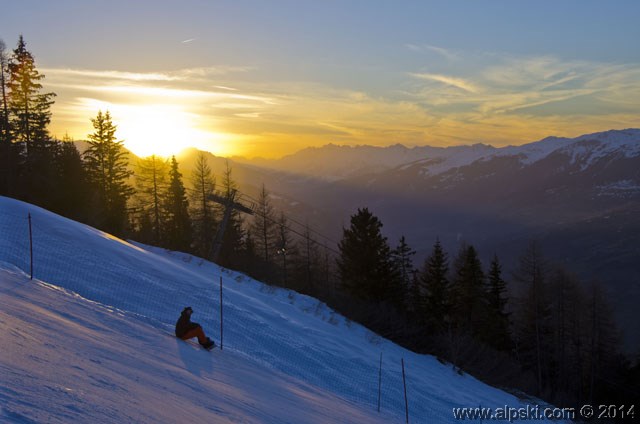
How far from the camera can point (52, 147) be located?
3734 cm

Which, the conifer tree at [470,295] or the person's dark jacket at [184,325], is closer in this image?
the person's dark jacket at [184,325]

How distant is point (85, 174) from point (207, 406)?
116ft

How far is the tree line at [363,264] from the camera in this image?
34.8m

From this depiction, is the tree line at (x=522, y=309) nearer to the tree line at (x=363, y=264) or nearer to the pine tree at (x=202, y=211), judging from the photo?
the tree line at (x=363, y=264)

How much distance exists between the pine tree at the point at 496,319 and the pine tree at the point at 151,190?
1203 inches

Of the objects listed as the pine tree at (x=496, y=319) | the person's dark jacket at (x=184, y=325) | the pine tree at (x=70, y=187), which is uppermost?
the pine tree at (x=70, y=187)

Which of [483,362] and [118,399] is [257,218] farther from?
[118,399]

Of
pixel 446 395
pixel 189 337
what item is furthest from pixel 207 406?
pixel 446 395

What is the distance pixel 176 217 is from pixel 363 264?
19140 millimetres

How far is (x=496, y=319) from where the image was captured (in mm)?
42406

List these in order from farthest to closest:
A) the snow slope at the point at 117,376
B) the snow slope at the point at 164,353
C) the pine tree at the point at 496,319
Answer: the pine tree at the point at 496,319 < the snow slope at the point at 164,353 < the snow slope at the point at 117,376

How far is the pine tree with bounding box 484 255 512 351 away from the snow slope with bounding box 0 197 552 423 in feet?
68.1

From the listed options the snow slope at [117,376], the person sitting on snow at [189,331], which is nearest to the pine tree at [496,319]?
the snow slope at [117,376]

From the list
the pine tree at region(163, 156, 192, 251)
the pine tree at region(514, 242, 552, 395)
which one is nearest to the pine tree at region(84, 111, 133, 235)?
the pine tree at region(163, 156, 192, 251)
